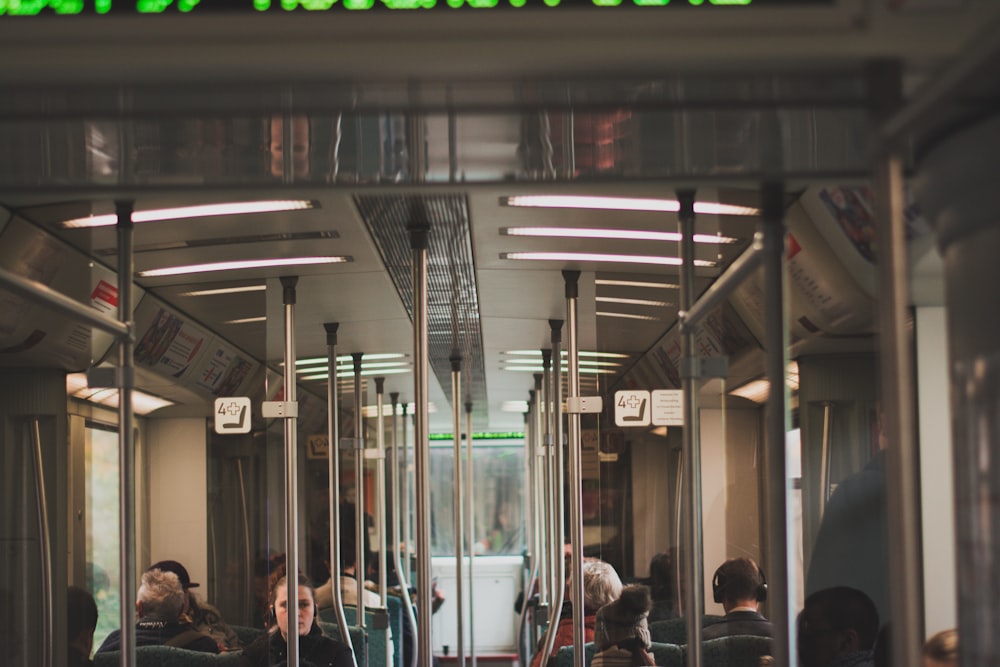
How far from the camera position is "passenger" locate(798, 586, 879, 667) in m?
3.20

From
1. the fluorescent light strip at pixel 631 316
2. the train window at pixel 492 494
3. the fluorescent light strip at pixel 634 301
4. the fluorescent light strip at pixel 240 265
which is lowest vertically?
the train window at pixel 492 494

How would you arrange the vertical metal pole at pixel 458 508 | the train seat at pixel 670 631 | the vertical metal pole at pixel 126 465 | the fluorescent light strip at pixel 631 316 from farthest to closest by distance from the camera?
1. the vertical metal pole at pixel 458 508
2. the fluorescent light strip at pixel 631 316
3. the train seat at pixel 670 631
4. the vertical metal pole at pixel 126 465

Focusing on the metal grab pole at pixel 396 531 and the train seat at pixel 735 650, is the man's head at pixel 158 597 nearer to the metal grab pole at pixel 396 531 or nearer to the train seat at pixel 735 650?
the train seat at pixel 735 650

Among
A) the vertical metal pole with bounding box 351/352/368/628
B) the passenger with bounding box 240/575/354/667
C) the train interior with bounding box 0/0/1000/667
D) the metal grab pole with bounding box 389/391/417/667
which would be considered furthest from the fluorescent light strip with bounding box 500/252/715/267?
the metal grab pole with bounding box 389/391/417/667

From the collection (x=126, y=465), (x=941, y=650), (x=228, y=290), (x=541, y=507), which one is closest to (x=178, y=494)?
(x=228, y=290)

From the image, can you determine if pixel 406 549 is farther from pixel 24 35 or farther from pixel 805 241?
pixel 24 35

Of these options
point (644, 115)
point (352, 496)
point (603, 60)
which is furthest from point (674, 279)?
point (603, 60)

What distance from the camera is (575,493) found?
5172mm

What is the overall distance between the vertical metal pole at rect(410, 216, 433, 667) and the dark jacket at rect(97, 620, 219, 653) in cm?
95

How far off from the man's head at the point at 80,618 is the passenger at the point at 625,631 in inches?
80.1

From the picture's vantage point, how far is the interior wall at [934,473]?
2.06 metres

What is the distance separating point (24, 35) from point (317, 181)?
0.65m

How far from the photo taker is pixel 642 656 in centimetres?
461

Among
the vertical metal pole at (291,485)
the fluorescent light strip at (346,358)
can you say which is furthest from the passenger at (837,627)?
the fluorescent light strip at (346,358)
